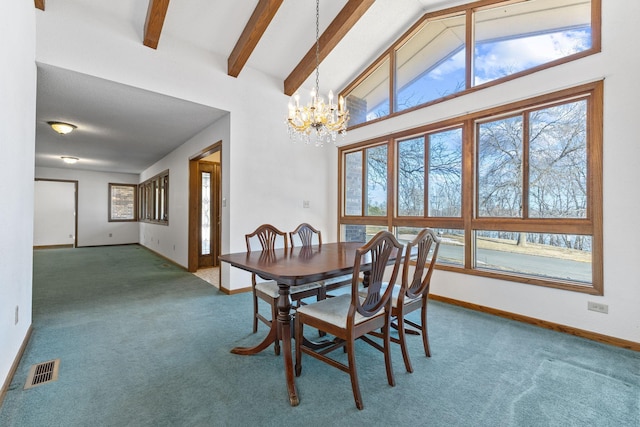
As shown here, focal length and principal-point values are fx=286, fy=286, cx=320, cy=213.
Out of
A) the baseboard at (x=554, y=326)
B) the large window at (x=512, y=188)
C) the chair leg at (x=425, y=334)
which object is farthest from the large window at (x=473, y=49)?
the chair leg at (x=425, y=334)

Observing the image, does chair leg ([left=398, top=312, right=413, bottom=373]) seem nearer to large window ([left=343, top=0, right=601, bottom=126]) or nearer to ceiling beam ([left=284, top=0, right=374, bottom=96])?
large window ([left=343, top=0, right=601, bottom=126])

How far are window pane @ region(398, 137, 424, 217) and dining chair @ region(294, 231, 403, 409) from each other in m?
2.31

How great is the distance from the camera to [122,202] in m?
9.69

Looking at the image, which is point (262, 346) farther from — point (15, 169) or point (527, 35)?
point (527, 35)

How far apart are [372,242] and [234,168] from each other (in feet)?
9.52

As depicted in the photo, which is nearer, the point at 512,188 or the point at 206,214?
the point at 512,188

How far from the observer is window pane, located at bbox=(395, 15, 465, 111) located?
142 inches

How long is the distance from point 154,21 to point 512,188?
164 inches

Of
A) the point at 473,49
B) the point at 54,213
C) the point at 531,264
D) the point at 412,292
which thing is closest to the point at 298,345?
the point at 412,292

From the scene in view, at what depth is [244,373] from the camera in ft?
6.53

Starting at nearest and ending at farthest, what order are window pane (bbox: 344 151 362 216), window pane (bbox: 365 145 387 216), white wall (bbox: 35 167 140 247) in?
window pane (bbox: 365 145 387 216), window pane (bbox: 344 151 362 216), white wall (bbox: 35 167 140 247)

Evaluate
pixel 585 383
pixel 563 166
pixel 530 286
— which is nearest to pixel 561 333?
pixel 530 286

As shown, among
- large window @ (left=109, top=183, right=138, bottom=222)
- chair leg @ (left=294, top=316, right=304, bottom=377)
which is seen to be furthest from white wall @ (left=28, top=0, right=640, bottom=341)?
large window @ (left=109, top=183, right=138, bottom=222)

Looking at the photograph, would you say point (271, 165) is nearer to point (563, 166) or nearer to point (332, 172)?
point (332, 172)
